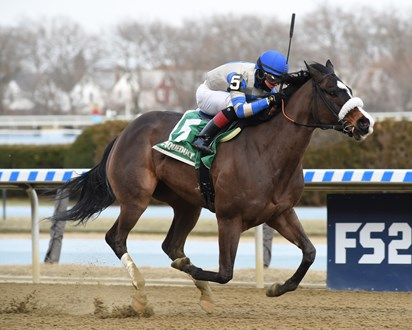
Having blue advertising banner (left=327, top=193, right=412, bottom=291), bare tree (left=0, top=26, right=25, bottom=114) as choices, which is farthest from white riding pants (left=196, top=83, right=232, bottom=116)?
bare tree (left=0, top=26, right=25, bottom=114)

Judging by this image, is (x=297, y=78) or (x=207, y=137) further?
(x=207, y=137)

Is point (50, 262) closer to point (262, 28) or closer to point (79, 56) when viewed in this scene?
point (262, 28)

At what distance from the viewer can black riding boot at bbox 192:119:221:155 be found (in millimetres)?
6996

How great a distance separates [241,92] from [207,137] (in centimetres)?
43

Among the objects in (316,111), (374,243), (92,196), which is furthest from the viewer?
(374,243)

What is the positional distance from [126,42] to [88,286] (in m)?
48.9

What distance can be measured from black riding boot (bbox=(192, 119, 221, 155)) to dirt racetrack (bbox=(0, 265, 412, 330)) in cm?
130

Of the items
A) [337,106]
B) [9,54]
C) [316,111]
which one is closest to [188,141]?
[316,111]

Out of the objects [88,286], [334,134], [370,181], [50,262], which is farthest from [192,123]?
[334,134]

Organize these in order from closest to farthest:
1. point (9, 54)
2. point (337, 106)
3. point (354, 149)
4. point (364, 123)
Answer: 1. point (364, 123)
2. point (337, 106)
3. point (354, 149)
4. point (9, 54)

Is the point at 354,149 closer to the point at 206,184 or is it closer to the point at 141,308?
the point at 206,184

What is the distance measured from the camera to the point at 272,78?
6996mm

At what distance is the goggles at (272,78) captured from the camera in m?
6.96

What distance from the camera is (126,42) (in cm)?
5709
